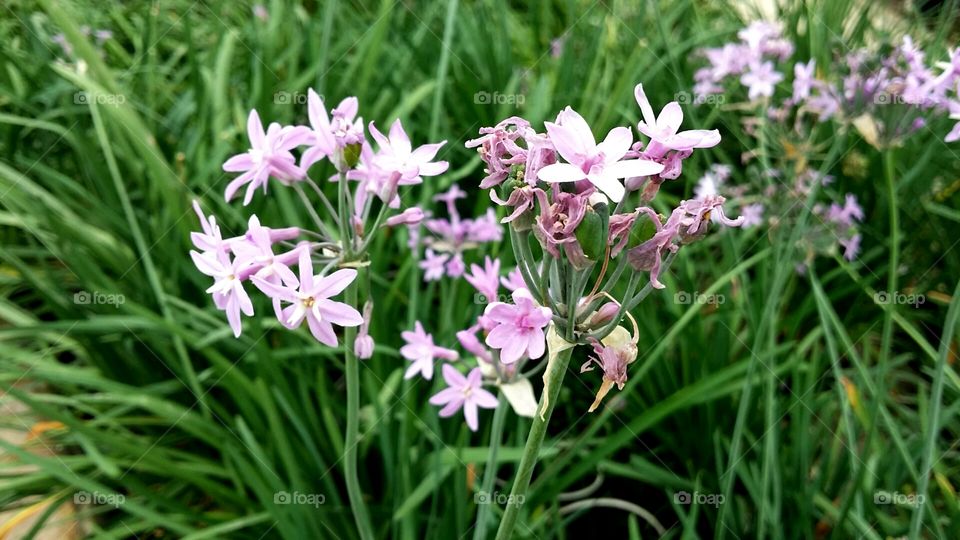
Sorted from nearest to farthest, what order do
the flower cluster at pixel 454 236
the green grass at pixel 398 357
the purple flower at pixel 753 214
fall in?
the green grass at pixel 398 357 < the flower cluster at pixel 454 236 < the purple flower at pixel 753 214

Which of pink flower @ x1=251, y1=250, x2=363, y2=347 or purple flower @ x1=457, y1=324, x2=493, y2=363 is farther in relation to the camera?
purple flower @ x1=457, y1=324, x2=493, y2=363

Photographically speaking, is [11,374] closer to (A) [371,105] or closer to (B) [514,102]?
(A) [371,105]

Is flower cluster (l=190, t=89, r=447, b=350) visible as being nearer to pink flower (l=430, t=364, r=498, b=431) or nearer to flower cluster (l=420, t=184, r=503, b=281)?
pink flower (l=430, t=364, r=498, b=431)

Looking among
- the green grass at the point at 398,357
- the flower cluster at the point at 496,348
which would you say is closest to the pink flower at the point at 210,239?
the flower cluster at the point at 496,348

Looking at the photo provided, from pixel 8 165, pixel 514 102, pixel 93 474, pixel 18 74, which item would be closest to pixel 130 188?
pixel 8 165

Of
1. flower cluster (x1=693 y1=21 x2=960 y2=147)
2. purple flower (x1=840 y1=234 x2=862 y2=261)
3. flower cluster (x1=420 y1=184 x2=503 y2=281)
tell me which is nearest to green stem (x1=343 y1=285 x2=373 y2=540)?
flower cluster (x1=420 y1=184 x2=503 y2=281)

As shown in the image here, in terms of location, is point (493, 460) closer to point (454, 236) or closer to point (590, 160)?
point (590, 160)

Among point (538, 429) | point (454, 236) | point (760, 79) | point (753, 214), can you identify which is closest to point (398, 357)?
point (454, 236)

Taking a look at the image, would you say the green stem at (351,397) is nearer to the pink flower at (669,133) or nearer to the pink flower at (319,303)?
the pink flower at (319,303)
